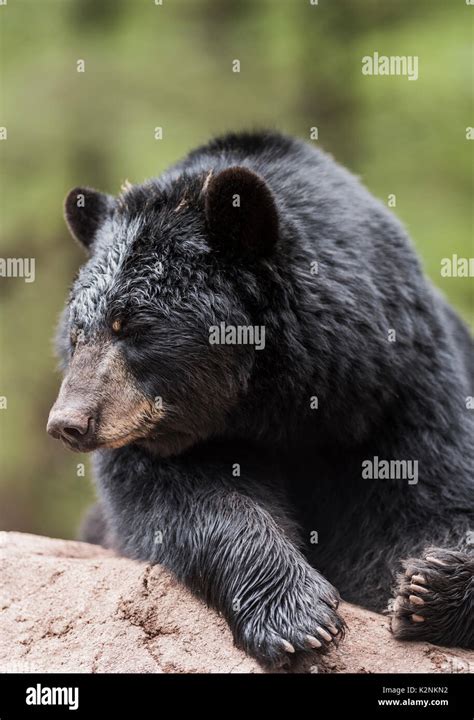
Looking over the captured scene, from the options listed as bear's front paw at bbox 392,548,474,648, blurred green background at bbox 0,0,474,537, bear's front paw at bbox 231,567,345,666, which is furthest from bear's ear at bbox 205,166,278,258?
Answer: blurred green background at bbox 0,0,474,537

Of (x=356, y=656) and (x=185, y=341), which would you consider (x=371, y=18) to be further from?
(x=356, y=656)

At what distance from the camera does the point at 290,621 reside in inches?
157

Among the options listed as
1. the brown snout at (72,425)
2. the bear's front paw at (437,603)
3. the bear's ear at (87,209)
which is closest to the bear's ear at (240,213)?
the bear's ear at (87,209)

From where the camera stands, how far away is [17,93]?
11.3 m

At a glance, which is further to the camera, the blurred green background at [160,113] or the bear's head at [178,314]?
the blurred green background at [160,113]

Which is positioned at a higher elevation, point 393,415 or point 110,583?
point 393,415

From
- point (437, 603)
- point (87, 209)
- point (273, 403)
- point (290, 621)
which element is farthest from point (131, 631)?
point (87, 209)

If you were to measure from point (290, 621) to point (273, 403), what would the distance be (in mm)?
1158

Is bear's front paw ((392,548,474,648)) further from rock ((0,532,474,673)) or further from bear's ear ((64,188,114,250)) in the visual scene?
bear's ear ((64,188,114,250))

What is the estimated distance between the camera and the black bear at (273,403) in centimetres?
429

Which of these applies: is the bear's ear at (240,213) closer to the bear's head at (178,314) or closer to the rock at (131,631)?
the bear's head at (178,314)

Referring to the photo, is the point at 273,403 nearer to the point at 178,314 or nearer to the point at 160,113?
the point at 178,314

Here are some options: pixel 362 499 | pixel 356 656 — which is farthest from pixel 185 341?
pixel 356 656

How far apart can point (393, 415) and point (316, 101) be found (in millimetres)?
8297
